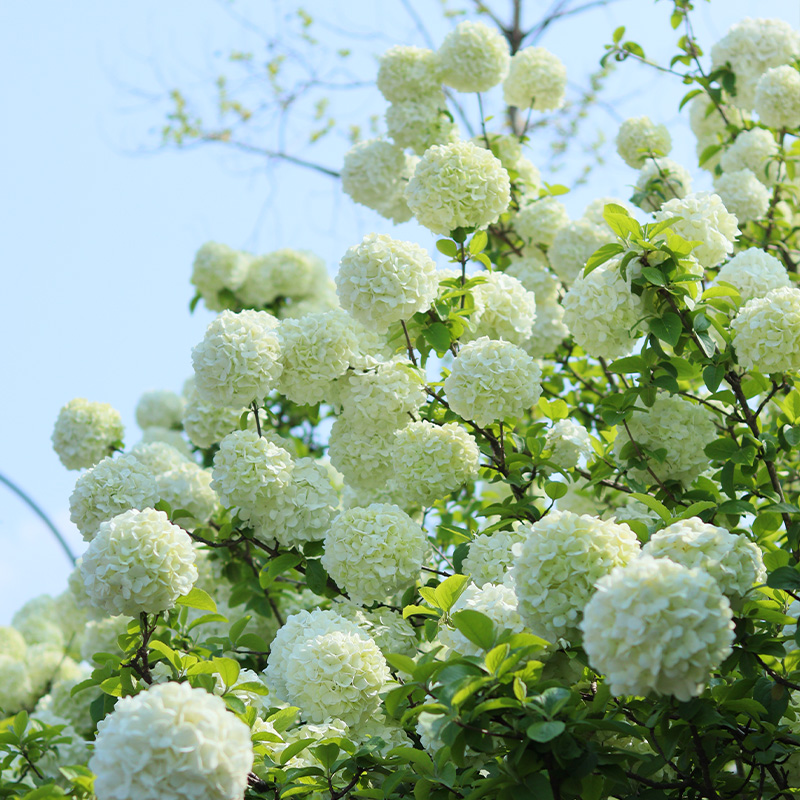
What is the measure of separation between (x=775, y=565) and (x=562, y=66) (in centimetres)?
329

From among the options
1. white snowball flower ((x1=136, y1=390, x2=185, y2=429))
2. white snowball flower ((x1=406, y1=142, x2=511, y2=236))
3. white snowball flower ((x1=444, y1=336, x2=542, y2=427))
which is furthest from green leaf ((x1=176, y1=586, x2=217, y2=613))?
white snowball flower ((x1=136, y1=390, x2=185, y2=429))

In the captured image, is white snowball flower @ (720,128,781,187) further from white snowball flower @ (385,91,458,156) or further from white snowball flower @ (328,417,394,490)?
white snowball flower @ (328,417,394,490)

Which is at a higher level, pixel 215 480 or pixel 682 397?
pixel 682 397

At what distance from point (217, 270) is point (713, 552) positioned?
15.2 feet

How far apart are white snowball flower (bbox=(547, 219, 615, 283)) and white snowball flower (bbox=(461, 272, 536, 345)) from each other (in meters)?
0.74

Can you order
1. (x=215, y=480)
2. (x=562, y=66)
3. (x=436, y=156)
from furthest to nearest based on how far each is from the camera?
(x=562, y=66) < (x=436, y=156) < (x=215, y=480)

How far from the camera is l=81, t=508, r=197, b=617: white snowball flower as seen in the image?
2.48 m

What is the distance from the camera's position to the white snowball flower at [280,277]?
606 cm

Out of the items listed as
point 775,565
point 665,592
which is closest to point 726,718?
point 775,565

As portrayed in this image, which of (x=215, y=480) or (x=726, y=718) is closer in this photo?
(x=726, y=718)

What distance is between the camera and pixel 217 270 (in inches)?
236

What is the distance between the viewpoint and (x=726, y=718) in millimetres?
2238

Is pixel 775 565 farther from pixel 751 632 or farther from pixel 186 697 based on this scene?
pixel 186 697

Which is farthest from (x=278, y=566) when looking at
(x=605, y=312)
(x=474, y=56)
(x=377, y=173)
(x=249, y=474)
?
(x=474, y=56)
